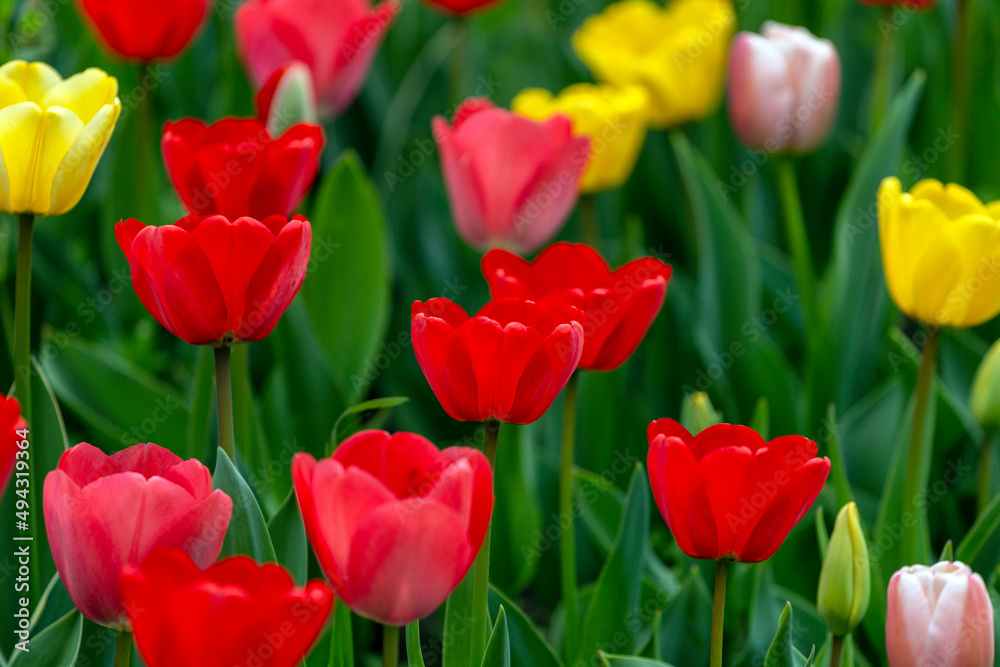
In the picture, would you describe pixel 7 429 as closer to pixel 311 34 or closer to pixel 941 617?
pixel 941 617

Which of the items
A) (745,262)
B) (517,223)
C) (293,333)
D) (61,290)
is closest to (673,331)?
(745,262)

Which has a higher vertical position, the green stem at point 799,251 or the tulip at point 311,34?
the tulip at point 311,34

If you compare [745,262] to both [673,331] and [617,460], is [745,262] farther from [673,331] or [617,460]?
[617,460]

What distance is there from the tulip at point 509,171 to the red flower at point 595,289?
0.26 meters

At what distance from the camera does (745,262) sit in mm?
1303

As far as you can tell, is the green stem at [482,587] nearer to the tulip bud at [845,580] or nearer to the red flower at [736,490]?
the red flower at [736,490]

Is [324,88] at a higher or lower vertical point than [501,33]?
higher

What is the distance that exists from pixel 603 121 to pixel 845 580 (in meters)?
0.72

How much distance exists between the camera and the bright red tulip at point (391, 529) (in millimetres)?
526

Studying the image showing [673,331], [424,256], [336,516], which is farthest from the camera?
[424,256]

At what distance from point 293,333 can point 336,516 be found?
1.98ft

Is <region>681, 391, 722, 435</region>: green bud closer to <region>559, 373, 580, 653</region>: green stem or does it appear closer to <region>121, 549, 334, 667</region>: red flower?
<region>559, 373, 580, 653</region>: green stem

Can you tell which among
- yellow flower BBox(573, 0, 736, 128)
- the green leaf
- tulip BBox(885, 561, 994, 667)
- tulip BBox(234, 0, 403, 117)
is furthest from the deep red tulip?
tulip BBox(885, 561, 994, 667)

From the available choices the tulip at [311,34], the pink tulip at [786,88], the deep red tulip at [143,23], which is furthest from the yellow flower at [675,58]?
the deep red tulip at [143,23]
